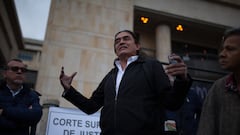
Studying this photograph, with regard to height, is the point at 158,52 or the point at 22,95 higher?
the point at 158,52

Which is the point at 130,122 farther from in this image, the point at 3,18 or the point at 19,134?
the point at 3,18

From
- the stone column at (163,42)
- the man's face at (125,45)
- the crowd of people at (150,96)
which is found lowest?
the crowd of people at (150,96)

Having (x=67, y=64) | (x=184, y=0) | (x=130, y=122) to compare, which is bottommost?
(x=130, y=122)

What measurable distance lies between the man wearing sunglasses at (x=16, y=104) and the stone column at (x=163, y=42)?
5154mm

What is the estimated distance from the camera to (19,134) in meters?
2.75

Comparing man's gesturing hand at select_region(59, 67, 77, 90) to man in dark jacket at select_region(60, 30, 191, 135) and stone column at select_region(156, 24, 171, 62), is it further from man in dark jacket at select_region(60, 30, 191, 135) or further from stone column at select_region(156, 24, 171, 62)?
stone column at select_region(156, 24, 171, 62)

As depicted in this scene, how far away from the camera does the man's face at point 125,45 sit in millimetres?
2352

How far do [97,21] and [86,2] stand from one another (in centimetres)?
63

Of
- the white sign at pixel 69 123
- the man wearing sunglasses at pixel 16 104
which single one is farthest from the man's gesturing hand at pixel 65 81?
the white sign at pixel 69 123

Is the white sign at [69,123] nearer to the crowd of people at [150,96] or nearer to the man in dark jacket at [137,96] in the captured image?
the crowd of people at [150,96]

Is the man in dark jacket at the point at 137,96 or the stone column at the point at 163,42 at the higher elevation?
the stone column at the point at 163,42

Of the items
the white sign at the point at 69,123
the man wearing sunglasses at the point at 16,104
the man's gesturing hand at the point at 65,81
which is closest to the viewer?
the man's gesturing hand at the point at 65,81

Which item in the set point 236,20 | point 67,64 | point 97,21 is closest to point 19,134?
point 67,64

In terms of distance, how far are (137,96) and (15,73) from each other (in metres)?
1.85
